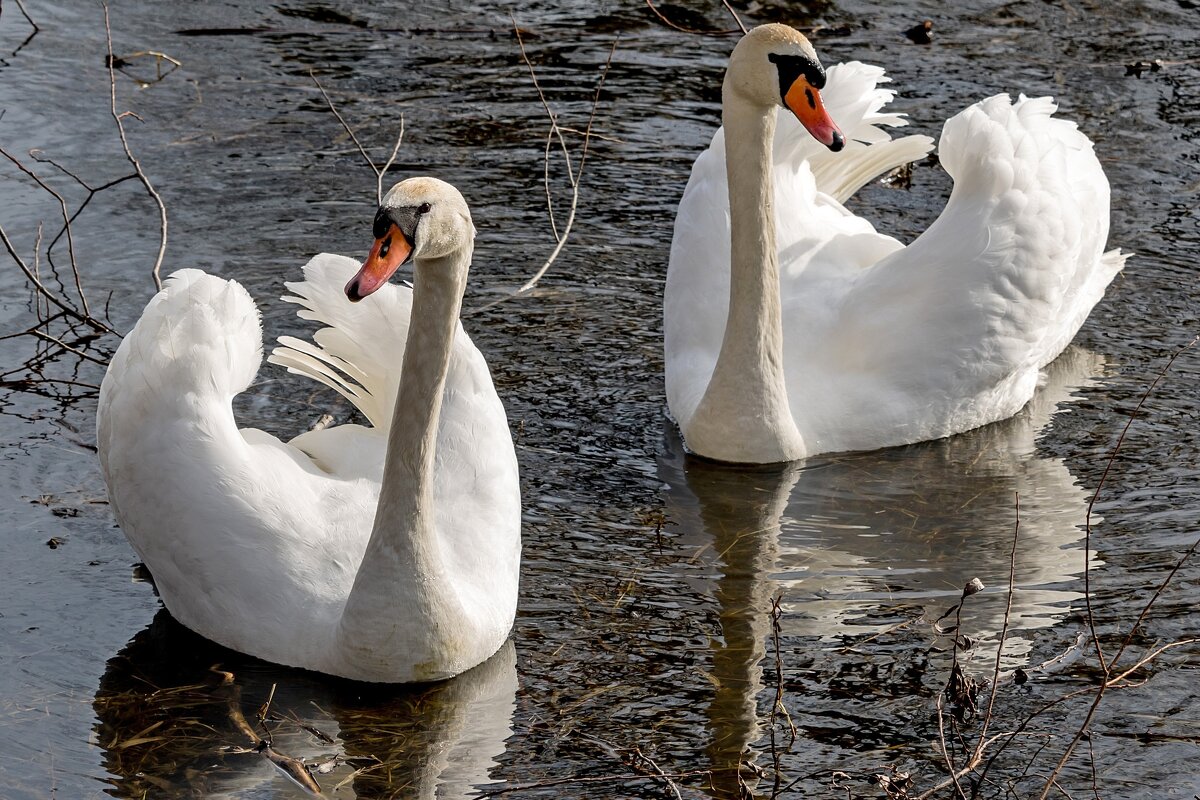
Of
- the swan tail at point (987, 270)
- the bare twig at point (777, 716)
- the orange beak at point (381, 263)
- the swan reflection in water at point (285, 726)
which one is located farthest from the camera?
the swan tail at point (987, 270)

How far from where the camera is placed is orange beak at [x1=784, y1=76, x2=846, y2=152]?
23.4 feet

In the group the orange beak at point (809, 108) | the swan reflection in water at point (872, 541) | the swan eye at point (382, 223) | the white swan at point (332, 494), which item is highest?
the swan eye at point (382, 223)

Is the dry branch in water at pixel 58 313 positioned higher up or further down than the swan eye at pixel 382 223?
further down

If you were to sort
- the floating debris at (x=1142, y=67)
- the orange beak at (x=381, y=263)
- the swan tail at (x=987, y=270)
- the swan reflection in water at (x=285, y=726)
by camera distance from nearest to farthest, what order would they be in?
the orange beak at (x=381, y=263) < the swan reflection in water at (x=285, y=726) < the swan tail at (x=987, y=270) < the floating debris at (x=1142, y=67)

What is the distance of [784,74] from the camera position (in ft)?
23.9

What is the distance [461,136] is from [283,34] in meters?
2.28

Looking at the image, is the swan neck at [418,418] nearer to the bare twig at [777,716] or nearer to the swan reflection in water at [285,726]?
the swan reflection in water at [285,726]

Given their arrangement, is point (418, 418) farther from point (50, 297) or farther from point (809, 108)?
point (50, 297)

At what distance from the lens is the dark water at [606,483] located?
577 centimetres

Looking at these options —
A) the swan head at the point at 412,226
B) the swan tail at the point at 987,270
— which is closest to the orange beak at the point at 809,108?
the swan tail at the point at 987,270

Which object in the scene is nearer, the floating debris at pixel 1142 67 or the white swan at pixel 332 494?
the white swan at pixel 332 494

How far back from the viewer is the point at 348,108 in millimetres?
11328

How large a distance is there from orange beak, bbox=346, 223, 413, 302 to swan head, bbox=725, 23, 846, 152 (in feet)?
7.78

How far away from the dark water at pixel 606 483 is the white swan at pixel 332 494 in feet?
0.74
